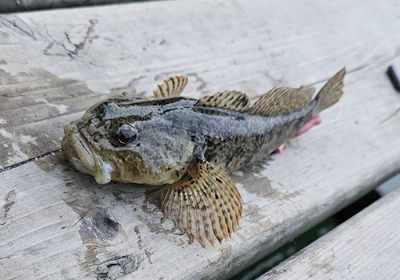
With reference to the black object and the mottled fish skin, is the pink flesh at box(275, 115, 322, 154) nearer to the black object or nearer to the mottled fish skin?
the mottled fish skin

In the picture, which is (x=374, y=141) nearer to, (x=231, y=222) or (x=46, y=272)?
(x=231, y=222)

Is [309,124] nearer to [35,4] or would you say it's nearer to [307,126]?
[307,126]

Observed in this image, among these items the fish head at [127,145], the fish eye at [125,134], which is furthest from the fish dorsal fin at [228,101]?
the fish eye at [125,134]

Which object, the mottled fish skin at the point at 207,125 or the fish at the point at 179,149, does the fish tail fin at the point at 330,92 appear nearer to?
the mottled fish skin at the point at 207,125

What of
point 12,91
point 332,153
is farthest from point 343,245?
point 12,91

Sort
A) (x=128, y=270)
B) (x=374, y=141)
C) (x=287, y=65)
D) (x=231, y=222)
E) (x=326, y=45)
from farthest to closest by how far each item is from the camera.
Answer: (x=326, y=45) → (x=287, y=65) → (x=374, y=141) → (x=231, y=222) → (x=128, y=270)

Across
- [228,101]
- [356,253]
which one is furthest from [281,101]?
[356,253]
